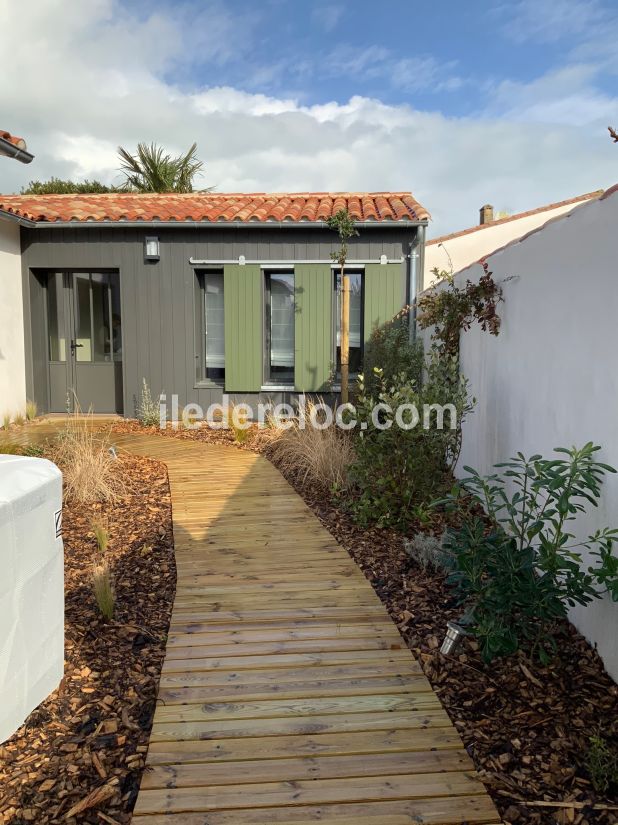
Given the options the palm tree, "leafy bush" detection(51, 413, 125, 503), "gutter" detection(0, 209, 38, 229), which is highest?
the palm tree

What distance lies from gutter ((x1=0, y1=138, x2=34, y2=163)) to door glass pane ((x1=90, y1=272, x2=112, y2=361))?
3452 millimetres

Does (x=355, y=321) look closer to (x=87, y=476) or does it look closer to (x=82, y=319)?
(x=82, y=319)

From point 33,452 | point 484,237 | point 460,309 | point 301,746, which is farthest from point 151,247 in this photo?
point 484,237

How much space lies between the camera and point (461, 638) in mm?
2414

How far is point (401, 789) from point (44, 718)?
127 cm

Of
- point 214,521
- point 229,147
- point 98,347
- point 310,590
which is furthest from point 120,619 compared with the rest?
point 229,147

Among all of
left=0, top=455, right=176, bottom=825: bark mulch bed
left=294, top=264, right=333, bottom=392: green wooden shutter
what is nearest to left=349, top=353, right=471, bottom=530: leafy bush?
left=0, top=455, right=176, bottom=825: bark mulch bed

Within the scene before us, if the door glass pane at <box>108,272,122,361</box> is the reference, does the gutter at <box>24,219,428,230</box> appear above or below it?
above

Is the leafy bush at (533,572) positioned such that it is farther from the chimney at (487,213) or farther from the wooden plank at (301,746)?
the chimney at (487,213)

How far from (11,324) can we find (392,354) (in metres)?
5.08

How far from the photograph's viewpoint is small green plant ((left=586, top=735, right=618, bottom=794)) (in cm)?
167

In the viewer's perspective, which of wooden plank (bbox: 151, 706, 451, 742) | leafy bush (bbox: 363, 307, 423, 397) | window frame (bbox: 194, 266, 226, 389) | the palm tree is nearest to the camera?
wooden plank (bbox: 151, 706, 451, 742)

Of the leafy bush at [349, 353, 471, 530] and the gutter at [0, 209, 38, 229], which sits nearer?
the leafy bush at [349, 353, 471, 530]

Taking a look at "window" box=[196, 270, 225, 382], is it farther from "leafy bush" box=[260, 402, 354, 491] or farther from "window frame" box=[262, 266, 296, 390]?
"leafy bush" box=[260, 402, 354, 491]
